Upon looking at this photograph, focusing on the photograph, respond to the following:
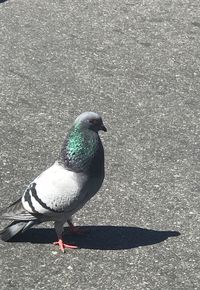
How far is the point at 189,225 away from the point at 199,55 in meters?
4.07

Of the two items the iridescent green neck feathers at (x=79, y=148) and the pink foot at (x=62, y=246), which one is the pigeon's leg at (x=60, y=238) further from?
the iridescent green neck feathers at (x=79, y=148)

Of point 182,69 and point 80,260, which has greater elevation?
point 80,260

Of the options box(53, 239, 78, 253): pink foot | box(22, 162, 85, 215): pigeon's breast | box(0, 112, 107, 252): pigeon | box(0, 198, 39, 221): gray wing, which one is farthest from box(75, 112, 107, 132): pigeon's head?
box(53, 239, 78, 253): pink foot

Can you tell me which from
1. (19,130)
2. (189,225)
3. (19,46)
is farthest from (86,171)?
(19,46)

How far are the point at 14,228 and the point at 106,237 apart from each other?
83 centimetres

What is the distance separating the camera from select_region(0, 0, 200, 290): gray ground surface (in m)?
6.12

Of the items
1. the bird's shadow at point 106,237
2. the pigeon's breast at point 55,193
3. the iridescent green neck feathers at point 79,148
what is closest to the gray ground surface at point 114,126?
the bird's shadow at point 106,237

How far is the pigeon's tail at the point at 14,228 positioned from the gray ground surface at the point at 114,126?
10cm

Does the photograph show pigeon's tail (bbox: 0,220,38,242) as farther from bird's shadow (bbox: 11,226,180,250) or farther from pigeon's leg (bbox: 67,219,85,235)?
pigeon's leg (bbox: 67,219,85,235)

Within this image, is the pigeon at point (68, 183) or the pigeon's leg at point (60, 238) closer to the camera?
the pigeon at point (68, 183)

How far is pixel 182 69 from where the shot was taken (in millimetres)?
9836

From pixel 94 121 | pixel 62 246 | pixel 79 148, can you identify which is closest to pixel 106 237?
pixel 62 246

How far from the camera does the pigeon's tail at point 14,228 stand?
6.11m

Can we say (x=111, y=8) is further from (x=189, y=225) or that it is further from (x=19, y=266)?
(x=19, y=266)
